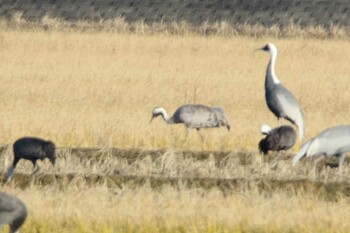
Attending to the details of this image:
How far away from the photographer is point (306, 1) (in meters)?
31.2

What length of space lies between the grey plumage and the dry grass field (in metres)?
0.19

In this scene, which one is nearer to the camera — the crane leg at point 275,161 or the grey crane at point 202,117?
the crane leg at point 275,161

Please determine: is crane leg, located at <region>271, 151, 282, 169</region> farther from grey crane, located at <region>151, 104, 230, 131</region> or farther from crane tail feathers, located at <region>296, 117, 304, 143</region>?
grey crane, located at <region>151, 104, 230, 131</region>

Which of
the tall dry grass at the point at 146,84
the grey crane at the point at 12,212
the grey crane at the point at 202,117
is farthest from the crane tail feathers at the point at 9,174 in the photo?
the grey crane at the point at 202,117

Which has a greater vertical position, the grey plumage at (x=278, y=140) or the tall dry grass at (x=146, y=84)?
the tall dry grass at (x=146, y=84)

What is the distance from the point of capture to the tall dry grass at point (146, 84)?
13.9m

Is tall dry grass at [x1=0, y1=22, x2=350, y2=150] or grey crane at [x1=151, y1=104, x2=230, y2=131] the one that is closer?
tall dry grass at [x1=0, y1=22, x2=350, y2=150]

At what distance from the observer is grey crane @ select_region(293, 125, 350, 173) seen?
10.6 metres

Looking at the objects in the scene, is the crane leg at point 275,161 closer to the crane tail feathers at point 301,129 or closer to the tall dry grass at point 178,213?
the crane tail feathers at point 301,129

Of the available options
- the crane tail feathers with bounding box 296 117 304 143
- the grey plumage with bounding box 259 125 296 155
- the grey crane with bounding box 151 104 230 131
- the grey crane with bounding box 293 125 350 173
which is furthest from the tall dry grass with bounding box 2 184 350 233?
the grey crane with bounding box 151 104 230 131

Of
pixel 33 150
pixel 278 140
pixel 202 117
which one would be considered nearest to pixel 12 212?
pixel 33 150

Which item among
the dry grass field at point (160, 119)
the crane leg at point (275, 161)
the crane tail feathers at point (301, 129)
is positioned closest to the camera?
the dry grass field at point (160, 119)

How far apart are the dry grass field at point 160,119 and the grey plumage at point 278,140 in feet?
0.63

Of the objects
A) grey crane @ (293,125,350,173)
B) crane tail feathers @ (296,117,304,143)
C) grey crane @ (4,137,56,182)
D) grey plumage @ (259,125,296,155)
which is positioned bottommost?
grey crane @ (4,137,56,182)
